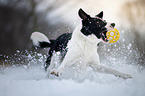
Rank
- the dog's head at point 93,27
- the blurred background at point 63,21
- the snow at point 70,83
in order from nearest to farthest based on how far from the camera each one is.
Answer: the snow at point 70,83
the dog's head at point 93,27
the blurred background at point 63,21

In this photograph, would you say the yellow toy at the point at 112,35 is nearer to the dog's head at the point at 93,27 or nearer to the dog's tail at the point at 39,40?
the dog's head at the point at 93,27

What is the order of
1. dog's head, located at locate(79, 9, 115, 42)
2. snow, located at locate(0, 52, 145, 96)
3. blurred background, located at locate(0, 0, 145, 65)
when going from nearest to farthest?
snow, located at locate(0, 52, 145, 96), dog's head, located at locate(79, 9, 115, 42), blurred background, located at locate(0, 0, 145, 65)

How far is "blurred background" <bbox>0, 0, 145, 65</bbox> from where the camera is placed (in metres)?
1.22

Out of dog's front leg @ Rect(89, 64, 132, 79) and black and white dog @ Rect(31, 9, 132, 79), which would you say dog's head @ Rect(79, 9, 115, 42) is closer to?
black and white dog @ Rect(31, 9, 132, 79)

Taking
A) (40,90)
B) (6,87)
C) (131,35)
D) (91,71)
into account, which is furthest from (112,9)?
(6,87)

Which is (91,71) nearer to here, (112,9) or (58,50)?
(58,50)

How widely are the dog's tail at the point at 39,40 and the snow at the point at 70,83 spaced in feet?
0.71

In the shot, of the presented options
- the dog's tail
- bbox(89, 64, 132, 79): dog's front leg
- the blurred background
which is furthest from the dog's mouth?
the dog's tail

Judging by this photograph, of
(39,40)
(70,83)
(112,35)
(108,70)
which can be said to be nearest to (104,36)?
(112,35)

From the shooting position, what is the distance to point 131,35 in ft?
4.21

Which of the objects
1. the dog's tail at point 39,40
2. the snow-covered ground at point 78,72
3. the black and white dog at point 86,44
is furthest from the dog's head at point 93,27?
A: the dog's tail at point 39,40

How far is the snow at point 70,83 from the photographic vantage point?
746 millimetres

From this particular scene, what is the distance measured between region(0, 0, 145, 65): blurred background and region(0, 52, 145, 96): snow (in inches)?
7.9

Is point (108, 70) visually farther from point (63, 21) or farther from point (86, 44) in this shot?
point (63, 21)
